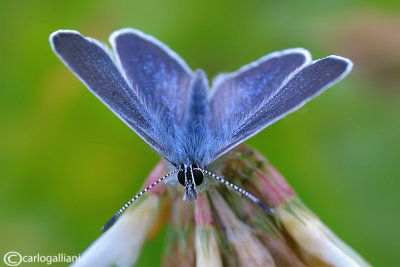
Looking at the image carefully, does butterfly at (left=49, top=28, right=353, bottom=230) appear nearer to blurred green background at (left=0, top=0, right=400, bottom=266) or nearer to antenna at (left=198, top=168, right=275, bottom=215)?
antenna at (left=198, top=168, right=275, bottom=215)

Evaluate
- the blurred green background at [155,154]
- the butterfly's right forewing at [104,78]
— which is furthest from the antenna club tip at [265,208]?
the blurred green background at [155,154]

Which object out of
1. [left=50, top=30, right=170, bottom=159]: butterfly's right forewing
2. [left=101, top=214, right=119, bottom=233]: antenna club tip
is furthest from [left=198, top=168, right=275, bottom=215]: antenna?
[left=101, top=214, right=119, bottom=233]: antenna club tip

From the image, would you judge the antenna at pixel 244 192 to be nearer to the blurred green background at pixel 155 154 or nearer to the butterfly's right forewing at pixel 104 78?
the butterfly's right forewing at pixel 104 78

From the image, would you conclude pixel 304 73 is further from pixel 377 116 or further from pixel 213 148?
pixel 377 116

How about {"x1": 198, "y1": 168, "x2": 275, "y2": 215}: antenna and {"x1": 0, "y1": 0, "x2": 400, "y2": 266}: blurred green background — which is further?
{"x1": 0, "y1": 0, "x2": 400, "y2": 266}: blurred green background

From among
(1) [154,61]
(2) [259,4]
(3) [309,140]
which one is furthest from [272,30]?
(1) [154,61]
